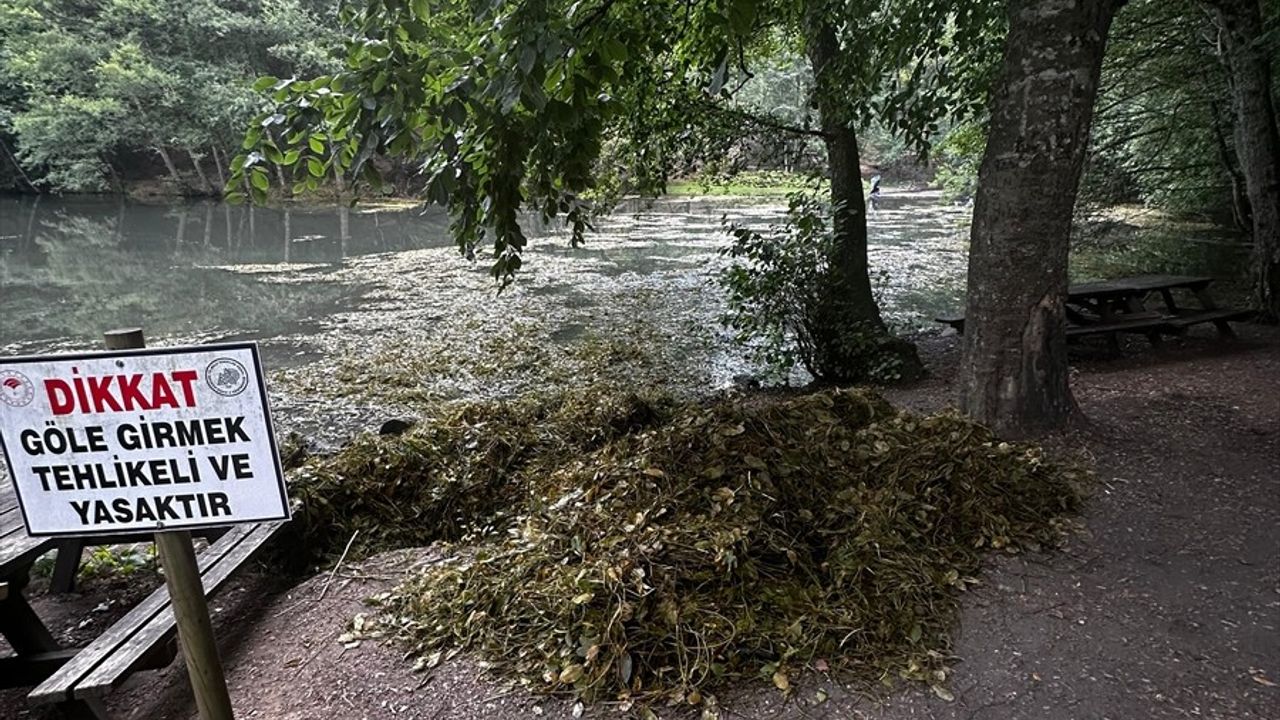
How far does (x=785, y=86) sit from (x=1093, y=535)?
107 ft

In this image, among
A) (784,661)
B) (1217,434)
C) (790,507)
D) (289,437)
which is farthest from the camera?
(289,437)

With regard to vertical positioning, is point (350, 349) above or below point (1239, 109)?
below

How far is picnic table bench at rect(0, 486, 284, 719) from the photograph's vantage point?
6.67 ft

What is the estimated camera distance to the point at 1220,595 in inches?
89.1

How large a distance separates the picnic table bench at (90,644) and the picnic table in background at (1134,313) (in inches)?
215

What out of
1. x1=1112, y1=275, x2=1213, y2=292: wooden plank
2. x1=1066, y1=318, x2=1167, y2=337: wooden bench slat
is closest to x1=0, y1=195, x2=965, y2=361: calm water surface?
x1=1112, y1=275, x2=1213, y2=292: wooden plank

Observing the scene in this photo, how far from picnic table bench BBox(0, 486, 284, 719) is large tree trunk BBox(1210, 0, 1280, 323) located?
7.39 m

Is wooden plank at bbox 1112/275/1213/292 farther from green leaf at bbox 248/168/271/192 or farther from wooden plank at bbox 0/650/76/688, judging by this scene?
wooden plank at bbox 0/650/76/688

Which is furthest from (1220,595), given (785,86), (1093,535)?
(785,86)

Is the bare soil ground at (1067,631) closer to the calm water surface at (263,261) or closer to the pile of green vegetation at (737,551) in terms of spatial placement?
the pile of green vegetation at (737,551)

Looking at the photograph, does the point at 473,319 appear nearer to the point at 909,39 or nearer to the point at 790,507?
the point at 909,39

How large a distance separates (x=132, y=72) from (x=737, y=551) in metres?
29.7

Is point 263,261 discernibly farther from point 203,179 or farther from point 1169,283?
point 203,179

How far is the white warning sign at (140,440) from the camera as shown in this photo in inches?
50.1
